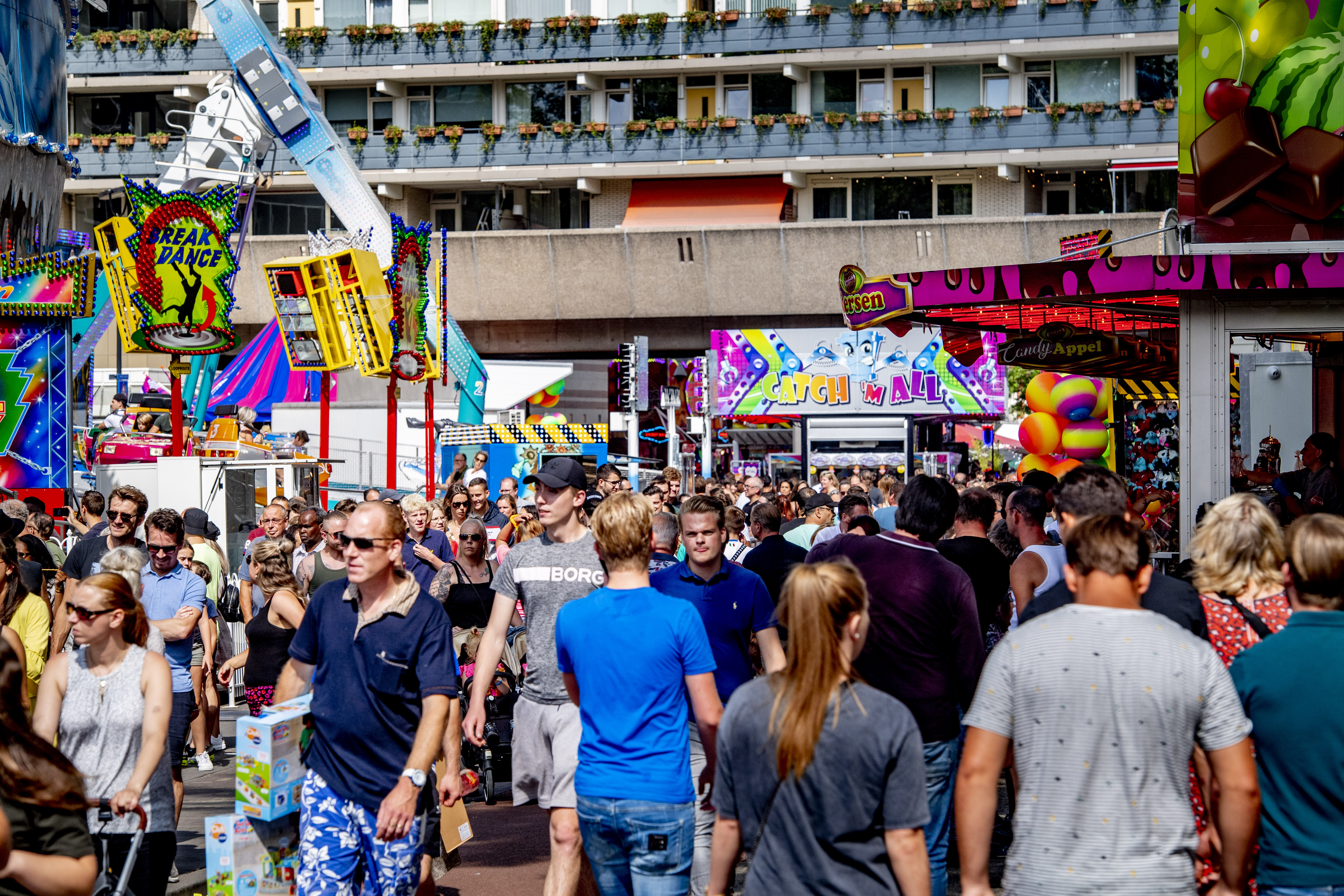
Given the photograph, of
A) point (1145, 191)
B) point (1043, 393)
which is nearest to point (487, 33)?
point (1145, 191)

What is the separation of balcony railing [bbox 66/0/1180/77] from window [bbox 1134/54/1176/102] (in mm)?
1202

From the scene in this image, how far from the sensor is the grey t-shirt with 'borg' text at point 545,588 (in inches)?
234

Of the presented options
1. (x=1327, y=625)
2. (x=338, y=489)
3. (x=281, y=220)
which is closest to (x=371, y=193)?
(x=338, y=489)

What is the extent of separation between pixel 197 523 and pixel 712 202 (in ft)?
104

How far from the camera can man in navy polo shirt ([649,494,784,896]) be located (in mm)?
5898

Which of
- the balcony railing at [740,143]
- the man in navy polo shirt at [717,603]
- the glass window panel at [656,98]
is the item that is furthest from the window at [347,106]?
the man in navy polo shirt at [717,603]

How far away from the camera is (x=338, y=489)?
70.9 feet

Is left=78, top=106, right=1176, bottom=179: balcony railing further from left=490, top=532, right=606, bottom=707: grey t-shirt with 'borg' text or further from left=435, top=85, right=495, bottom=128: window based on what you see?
left=490, top=532, right=606, bottom=707: grey t-shirt with 'borg' text

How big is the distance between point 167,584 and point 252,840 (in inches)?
108

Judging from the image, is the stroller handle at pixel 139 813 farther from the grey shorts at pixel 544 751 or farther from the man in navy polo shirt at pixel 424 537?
the man in navy polo shirt at pixel 424 537

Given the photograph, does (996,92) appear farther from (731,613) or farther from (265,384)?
(731,613)

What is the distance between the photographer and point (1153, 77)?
3953 centimetres

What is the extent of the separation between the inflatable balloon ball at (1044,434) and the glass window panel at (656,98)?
24.3 m

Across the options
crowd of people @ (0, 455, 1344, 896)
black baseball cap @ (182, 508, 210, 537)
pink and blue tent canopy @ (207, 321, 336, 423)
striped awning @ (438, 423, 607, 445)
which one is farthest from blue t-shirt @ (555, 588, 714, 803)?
pink and blue tent canopy @ (207, 321, 336, 423)
